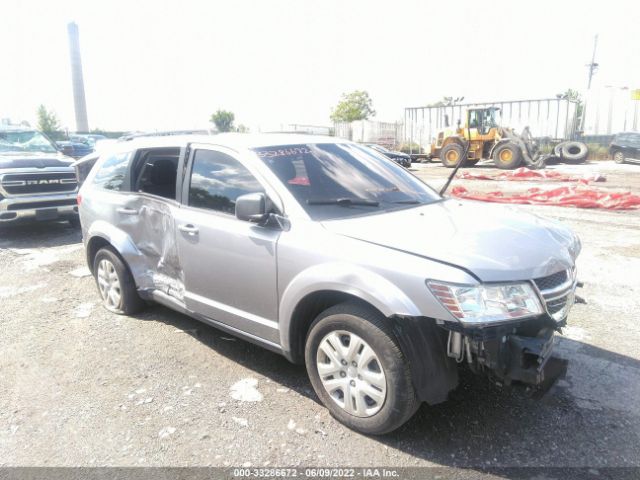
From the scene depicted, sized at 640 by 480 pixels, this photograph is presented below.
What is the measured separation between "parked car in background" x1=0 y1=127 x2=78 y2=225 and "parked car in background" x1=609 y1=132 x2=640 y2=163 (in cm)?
2371

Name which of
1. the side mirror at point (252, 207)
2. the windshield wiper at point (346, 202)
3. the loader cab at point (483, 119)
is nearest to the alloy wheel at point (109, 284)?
the side mirror at point (252, 207)

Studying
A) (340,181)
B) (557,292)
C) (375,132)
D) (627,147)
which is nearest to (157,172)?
(340,181)

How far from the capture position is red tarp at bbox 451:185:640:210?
398 inches

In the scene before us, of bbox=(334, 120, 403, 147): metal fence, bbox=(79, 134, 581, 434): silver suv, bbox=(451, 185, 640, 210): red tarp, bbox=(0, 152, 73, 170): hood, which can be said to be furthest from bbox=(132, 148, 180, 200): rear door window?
bbox=(334, 120, 403, 147): metal fence

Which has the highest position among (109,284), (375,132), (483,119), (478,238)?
(483,119)

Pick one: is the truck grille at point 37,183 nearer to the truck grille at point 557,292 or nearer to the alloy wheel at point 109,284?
the alloy wheel at point 109,284

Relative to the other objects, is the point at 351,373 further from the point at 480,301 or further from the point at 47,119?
the point at 47,119

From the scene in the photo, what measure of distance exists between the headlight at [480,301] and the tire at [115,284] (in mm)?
3186

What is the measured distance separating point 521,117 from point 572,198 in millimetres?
18814

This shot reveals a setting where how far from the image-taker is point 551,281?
2.65 metres

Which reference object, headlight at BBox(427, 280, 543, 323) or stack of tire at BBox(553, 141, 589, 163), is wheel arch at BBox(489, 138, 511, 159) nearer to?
stack of tire at BBox(553, 141, 589, 163)

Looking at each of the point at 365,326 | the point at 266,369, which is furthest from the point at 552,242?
the point at 266,369

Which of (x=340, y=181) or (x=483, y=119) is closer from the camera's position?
(x=340, y=181)

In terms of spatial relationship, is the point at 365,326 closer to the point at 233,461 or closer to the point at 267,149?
the point at 233,461
